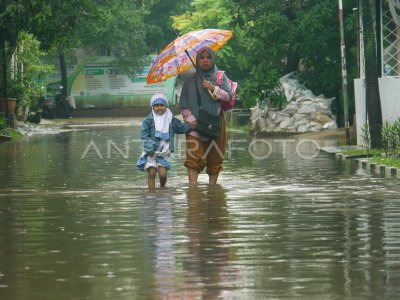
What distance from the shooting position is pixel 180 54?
65.6ft

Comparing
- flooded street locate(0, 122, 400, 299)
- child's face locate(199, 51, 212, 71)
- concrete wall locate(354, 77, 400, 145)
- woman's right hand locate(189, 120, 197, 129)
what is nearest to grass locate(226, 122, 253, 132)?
concrete wall locate(354, 77, 400, 145)

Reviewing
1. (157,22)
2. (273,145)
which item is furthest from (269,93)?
(157,22)

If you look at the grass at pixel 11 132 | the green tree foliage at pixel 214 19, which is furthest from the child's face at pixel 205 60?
the green tree foliage at pixel 214 19

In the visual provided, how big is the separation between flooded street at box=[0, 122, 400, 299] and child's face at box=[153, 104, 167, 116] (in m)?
1.15

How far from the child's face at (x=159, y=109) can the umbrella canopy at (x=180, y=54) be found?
2126mm

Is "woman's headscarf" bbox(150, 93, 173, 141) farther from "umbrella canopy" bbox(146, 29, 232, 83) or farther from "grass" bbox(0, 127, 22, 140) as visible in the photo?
"grass" bbox(0, 127, 22, 140)

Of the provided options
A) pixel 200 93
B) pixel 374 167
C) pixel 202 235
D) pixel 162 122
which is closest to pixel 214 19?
pixel 374 167

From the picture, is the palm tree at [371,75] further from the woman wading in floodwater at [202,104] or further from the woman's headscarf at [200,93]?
the woman's headscarf at [200,93]

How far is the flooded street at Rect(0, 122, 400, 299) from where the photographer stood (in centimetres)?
896

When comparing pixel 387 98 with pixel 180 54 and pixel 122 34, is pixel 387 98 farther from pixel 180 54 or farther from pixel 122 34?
pixel 122 34

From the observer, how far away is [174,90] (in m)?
75.8

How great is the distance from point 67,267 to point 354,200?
6314mm

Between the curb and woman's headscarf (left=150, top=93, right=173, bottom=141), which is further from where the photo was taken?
the curb

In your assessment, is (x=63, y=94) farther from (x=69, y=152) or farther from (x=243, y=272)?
(x=243, y=272)
